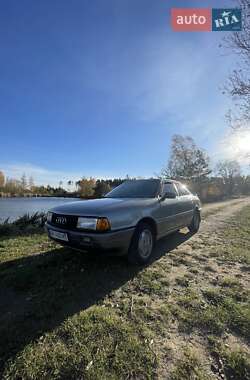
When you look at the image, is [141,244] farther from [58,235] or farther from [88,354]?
[88,354]

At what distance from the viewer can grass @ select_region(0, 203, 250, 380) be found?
1.93m

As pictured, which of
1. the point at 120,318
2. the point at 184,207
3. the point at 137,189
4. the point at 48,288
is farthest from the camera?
the point at 184,207

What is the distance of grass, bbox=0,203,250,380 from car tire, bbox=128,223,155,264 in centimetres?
19

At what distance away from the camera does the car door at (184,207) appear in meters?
5.86

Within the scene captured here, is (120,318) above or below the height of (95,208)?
below

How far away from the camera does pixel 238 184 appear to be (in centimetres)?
6788

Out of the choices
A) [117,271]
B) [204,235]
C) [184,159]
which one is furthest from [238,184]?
[117,271]

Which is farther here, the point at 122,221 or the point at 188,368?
the point at 122,221

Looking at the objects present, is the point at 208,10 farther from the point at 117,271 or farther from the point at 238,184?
the point at 238,184

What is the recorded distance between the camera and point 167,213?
5008 millimetres

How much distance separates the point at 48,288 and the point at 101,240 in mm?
1010

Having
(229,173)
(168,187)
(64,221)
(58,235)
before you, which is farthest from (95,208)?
(229,173)

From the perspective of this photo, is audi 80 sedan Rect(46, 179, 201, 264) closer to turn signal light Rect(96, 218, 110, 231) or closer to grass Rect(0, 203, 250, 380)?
turn signal light Rect(96, 218, 110, 231)

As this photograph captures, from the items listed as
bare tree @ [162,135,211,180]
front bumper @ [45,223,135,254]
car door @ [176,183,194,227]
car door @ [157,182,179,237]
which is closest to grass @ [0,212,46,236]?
front bumper @ [45,223,135,254]
